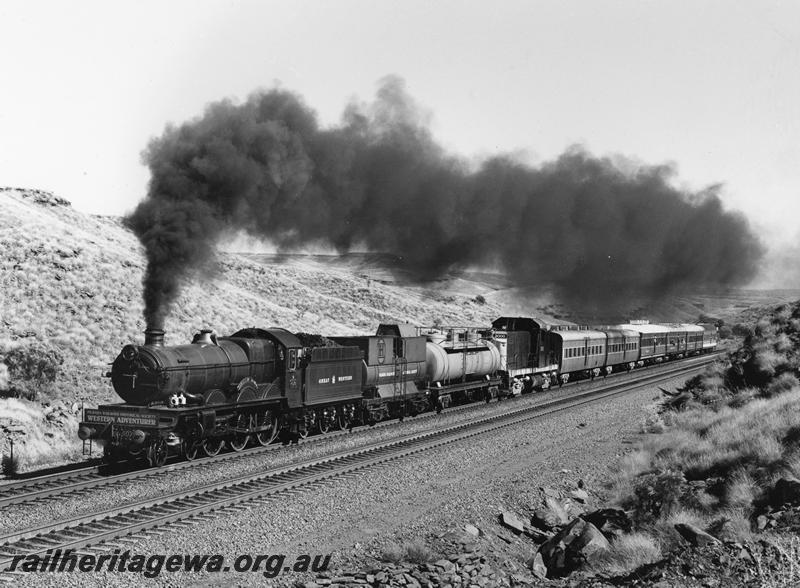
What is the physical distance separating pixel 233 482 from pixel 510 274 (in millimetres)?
Result: 28461

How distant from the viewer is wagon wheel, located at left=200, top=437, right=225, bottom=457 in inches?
616

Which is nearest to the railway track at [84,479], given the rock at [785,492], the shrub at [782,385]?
the rock at [785,492]

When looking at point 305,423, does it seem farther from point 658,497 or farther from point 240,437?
point 658,497

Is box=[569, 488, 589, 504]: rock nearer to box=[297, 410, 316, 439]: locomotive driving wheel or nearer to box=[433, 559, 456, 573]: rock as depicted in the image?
box=[433, 559, 456, 573]: rock

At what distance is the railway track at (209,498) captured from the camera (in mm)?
9570

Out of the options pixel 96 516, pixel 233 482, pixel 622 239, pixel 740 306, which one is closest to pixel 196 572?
pixel 96 516

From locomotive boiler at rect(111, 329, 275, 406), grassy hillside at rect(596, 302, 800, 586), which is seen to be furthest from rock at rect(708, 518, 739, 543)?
locomotive boiler at rect(111, 329, 275, 406)

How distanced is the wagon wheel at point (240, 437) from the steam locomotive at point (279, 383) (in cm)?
3

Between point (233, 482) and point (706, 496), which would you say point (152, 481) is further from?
point (706, 496)

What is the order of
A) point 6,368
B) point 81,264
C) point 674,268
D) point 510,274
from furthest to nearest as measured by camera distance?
point 674,268, point 510,274, point 81,264, point 6,368

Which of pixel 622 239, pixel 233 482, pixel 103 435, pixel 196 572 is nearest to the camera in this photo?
pixel 196 572

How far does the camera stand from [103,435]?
14.3 metres

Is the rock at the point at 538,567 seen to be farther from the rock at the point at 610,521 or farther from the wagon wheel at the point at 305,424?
the wagon wheel at the point at 305,424

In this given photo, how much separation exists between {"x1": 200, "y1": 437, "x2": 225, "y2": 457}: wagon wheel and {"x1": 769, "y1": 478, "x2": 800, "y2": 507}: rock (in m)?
11.3
